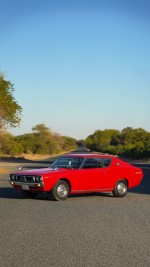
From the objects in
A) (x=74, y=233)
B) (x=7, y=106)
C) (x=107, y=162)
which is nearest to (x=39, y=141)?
(x=7, y=106)

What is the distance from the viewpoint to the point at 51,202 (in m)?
14.0

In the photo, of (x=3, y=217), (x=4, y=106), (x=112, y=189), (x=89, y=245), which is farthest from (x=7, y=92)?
(x=89, y=245)

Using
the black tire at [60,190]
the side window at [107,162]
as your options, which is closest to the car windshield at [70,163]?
the black tire at [60,190]

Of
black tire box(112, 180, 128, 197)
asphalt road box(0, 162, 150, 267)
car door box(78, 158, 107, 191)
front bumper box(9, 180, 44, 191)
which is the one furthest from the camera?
black tire box(112, 180, 128, 197)

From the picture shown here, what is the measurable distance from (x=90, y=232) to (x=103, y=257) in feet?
6.55

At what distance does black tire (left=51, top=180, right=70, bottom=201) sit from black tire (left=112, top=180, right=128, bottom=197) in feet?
6.47

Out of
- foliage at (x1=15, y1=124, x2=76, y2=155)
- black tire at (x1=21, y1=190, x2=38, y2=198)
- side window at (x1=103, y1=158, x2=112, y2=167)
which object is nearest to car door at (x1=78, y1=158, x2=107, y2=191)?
side window at (x1=103, y1=158, x2=112, y2=167)

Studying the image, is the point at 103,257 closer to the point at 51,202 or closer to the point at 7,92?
the point at 51,202

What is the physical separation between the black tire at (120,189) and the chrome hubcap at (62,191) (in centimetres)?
204

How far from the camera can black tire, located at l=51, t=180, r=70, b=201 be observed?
14227 mm

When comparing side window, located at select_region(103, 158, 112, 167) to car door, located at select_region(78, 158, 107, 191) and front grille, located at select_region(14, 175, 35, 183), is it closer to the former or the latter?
car door, located at select_region(78, 158, 107, 191)

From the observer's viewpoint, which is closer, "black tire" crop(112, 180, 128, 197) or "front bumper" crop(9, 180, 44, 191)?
"front bumper" crop(9, 180, 44, 191)

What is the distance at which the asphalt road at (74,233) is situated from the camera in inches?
268

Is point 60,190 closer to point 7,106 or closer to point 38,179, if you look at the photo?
point 38,179
